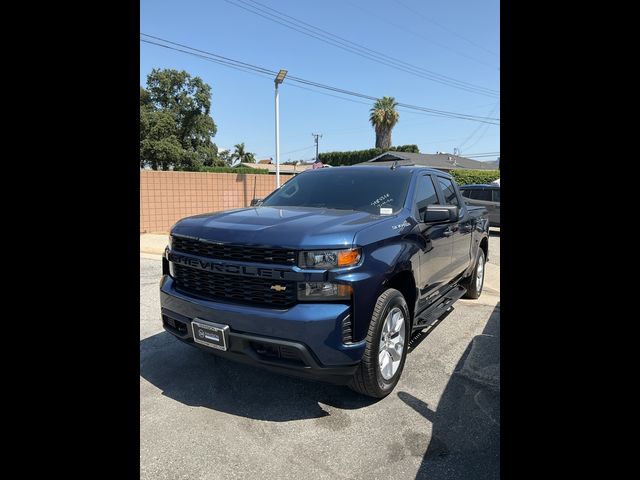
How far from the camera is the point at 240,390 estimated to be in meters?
3.28

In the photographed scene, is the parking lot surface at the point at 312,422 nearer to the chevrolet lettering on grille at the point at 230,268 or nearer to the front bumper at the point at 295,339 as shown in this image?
the front bumper at the point at 295,339

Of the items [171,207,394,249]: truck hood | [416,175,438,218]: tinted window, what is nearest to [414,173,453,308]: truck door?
[416,175,438,218]: tinted window

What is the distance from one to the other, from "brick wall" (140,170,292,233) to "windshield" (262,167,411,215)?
9604 mm

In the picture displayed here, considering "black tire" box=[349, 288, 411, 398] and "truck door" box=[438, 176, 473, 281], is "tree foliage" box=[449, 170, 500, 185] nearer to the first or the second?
"truck door" box=[438, 176, 473, 281]

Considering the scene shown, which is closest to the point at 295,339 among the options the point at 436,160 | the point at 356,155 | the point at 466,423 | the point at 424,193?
the point at 466,423

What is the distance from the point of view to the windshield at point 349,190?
12.3 ft

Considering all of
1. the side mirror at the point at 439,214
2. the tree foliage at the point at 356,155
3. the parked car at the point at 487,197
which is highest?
the tree foliage at the point at 356,155

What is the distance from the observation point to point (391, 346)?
10.3 feet

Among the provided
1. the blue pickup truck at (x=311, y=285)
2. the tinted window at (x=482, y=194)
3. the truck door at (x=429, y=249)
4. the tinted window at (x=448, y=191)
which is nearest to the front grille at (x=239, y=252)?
the blue pickup truck at (x=311, y=285)

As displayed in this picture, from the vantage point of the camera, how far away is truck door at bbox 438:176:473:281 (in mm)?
4523

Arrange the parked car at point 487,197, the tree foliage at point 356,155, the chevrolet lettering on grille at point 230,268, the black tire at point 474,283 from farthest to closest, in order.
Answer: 1. the tree foliage at point 356,155
2. the parked car at point 487,197
3. the black tire at point 474,283
4. the chevrolet lettering on grille at point 230,268

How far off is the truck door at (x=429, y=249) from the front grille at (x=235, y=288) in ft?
4.44
